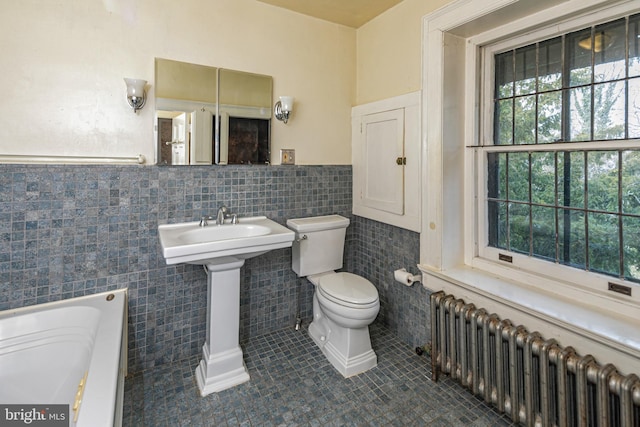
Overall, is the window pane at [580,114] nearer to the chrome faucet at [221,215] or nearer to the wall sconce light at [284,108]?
the wall sconce light at [284,108]

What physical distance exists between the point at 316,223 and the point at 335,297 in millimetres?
572

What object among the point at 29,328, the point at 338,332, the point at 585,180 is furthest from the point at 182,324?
the point at 585,180

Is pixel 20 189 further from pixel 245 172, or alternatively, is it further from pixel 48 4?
pixel 245 172

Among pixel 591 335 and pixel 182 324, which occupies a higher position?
pixel 591 335

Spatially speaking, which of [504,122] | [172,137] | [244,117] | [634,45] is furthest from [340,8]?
[634,45]

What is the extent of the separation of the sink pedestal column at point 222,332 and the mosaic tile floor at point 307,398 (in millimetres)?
68

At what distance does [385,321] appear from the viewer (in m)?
2.50

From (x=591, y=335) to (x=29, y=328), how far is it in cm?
254

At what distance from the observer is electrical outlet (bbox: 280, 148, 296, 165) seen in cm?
239

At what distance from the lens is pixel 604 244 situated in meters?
1.49

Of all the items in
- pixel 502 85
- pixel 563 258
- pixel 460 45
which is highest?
pixel 460 45

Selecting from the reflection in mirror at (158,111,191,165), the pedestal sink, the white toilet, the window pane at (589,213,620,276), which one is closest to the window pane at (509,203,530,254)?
the window pane at (589,213,620,276)

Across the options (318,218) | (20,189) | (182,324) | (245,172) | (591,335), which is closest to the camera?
(591,335)

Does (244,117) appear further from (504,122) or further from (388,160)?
(504,122)
